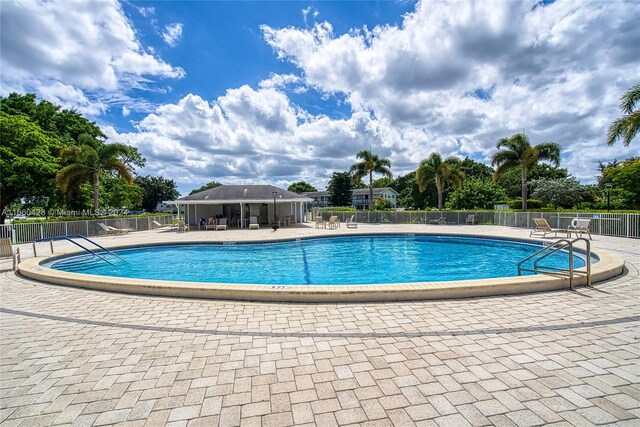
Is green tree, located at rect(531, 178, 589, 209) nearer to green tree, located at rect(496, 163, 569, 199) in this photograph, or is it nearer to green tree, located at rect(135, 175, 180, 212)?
green tree, located at rect(496, 163, 569, 199)

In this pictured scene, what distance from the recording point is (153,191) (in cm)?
6266

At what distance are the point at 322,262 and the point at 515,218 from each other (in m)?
15.2

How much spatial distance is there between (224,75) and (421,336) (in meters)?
15.7

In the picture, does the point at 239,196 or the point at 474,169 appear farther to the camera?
the point at 474,169

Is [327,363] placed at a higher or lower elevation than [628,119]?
lower

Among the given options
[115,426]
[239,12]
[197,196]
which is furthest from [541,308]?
[197,196]

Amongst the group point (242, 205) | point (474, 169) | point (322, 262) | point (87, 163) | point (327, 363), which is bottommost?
point (322, 262)

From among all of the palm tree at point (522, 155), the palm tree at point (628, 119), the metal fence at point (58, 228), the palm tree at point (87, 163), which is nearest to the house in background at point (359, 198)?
the palm tree at point (522, 155)

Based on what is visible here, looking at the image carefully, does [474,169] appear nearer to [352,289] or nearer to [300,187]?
[300,187]

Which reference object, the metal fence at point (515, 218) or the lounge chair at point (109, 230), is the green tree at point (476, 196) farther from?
the lounge chair at point (109, 230)

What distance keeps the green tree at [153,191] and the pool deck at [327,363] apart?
65.1m

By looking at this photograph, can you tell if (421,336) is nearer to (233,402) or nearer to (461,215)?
(233,402)

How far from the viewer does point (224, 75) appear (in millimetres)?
15273

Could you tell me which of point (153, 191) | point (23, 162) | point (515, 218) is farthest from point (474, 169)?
point (153, 191)
